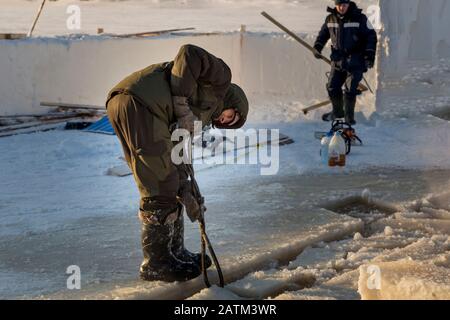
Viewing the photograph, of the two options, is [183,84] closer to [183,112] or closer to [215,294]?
[183,112]

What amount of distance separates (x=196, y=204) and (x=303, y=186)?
2.60 metres

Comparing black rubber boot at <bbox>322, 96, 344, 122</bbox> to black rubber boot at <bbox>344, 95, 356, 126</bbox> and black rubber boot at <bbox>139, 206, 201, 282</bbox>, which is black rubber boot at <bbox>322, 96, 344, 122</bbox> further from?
black rubber boot at <bbox>139, 206, 201, 282</bbox>

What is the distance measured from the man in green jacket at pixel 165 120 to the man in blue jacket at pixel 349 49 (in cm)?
454

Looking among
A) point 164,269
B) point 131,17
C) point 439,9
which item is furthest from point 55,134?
point 131,17

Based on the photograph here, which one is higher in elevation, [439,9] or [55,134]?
[439,9]

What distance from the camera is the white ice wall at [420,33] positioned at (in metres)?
13.8

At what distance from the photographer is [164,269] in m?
4.44

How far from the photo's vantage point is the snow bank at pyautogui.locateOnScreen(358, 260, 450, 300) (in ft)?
11.9

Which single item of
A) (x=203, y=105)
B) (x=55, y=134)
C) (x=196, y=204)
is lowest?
(x=55, y=134)

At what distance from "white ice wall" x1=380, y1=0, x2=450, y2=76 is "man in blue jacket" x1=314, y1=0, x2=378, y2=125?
4.54m

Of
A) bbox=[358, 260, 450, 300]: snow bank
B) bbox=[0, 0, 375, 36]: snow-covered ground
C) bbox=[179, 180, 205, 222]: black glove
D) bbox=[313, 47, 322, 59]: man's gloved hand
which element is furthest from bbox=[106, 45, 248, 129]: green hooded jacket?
bbox=[0, 0, 375, 36]: snow-covered ground

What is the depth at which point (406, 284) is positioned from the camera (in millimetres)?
3725

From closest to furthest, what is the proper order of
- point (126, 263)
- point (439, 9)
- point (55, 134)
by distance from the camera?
point (126, 263) < point (55, 134) < point (439, 9)
